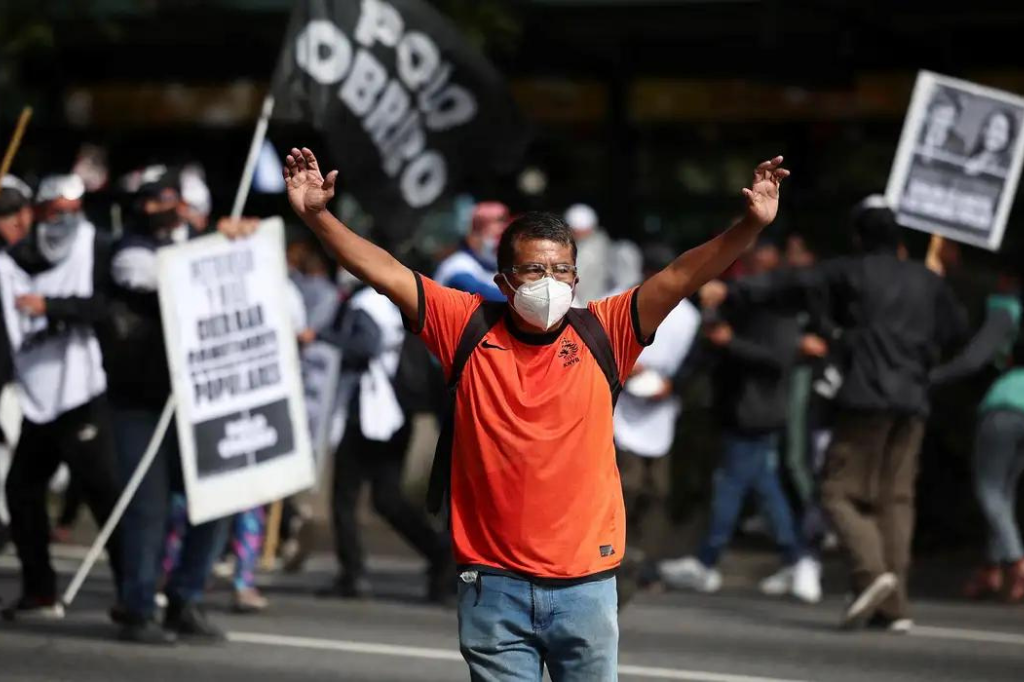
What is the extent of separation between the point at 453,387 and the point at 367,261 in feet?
1.29

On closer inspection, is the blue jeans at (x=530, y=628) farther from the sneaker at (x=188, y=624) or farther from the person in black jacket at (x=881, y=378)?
the person in black jacket at (x=881, y=378)

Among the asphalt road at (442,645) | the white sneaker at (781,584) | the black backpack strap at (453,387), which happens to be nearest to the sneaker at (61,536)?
the asphalt road at (442,645)

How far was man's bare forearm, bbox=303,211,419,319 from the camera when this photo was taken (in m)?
5.48

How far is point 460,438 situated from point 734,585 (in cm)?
739

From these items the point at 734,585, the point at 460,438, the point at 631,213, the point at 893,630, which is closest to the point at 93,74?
the point at 631,213

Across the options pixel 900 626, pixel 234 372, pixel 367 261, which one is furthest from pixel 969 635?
pixel 367 261

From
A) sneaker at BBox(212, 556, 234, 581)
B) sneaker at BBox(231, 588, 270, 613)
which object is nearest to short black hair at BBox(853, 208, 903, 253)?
sneaker at BBox(231, 588, 270, 613)

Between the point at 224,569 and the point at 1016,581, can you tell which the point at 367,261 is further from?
the point at 224,569

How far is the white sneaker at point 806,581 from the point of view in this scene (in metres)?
11.7

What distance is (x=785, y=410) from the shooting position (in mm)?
12078

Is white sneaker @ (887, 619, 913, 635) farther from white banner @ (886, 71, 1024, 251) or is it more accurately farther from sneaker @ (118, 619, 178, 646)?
sneaker @ (118, 619, 178, 646)

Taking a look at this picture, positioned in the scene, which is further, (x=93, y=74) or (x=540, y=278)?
(x=93, y=74)

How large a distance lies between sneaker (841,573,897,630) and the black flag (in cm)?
304

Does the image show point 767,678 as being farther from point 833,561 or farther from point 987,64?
point 987,64
